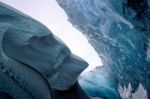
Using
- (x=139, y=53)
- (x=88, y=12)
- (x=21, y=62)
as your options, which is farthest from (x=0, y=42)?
(x=88, y=12)

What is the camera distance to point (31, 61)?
85.5 inches

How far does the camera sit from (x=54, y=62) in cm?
229

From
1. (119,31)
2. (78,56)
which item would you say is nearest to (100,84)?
(119,31)

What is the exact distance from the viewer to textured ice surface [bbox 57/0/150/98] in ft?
13.2

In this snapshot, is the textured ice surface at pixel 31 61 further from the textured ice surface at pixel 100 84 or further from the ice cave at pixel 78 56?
the textured ice surface at pixel 100 84

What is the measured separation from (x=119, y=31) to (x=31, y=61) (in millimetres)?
2954

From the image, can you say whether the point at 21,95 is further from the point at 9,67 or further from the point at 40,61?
the point at 40,61

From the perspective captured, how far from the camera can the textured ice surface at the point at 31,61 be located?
1.87 m

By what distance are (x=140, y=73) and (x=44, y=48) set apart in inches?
124

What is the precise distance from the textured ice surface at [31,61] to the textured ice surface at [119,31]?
1730mm

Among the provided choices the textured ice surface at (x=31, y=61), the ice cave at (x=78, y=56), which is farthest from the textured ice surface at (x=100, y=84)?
the textured ice surface at (x=31, y=61)

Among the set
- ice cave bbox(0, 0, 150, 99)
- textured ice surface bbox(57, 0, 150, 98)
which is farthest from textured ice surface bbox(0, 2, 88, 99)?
textured ice surface bbox(57, 0, 150, 98)

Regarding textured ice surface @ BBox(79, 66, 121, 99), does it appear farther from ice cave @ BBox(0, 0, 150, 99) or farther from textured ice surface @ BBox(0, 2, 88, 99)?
textured ice surface @ BBox(0, 2, 88, 99)

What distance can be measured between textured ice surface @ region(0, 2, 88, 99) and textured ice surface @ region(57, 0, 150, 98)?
173 cm
